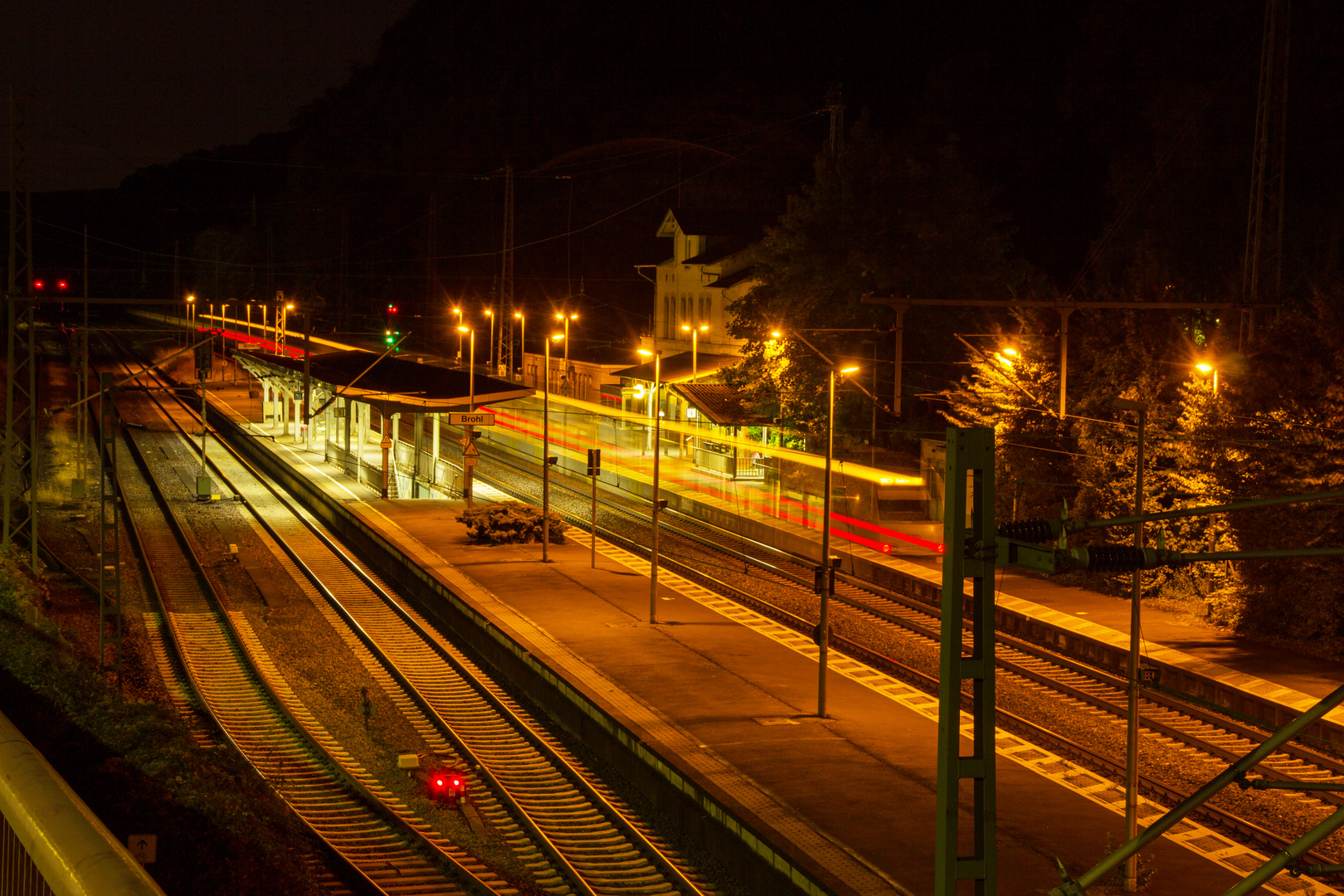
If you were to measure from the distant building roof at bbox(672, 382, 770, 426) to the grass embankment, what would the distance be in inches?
908

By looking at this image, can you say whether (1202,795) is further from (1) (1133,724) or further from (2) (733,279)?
(2) (733,279)

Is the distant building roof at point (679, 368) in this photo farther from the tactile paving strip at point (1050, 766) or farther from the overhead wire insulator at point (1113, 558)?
the overhead wire insulator at point (1113, 558)

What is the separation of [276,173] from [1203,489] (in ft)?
484

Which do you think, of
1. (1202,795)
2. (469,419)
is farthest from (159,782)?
(469,419)

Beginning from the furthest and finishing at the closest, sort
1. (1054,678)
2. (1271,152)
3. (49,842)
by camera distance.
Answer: (1271,152), (1054,678), (49,842)

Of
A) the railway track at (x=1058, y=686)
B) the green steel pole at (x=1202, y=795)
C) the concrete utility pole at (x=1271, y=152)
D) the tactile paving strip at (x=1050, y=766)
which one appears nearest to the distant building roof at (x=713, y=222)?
the railway track at (x=1058, y=686)

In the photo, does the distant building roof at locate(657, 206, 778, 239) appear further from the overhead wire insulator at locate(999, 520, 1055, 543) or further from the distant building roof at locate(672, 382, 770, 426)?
the overhead wire insulator at locate(999, 520, 1055, 543)

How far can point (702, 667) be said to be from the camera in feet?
58.5

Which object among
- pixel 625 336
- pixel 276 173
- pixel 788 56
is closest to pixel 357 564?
pixel 625 336

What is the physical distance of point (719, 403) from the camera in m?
38.8

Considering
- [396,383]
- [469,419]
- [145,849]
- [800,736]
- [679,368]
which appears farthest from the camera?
[679,368]

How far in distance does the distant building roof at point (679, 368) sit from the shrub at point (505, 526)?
1461 centimetres

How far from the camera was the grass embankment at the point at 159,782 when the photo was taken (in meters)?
9.35

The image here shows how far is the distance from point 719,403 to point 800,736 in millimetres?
24677
